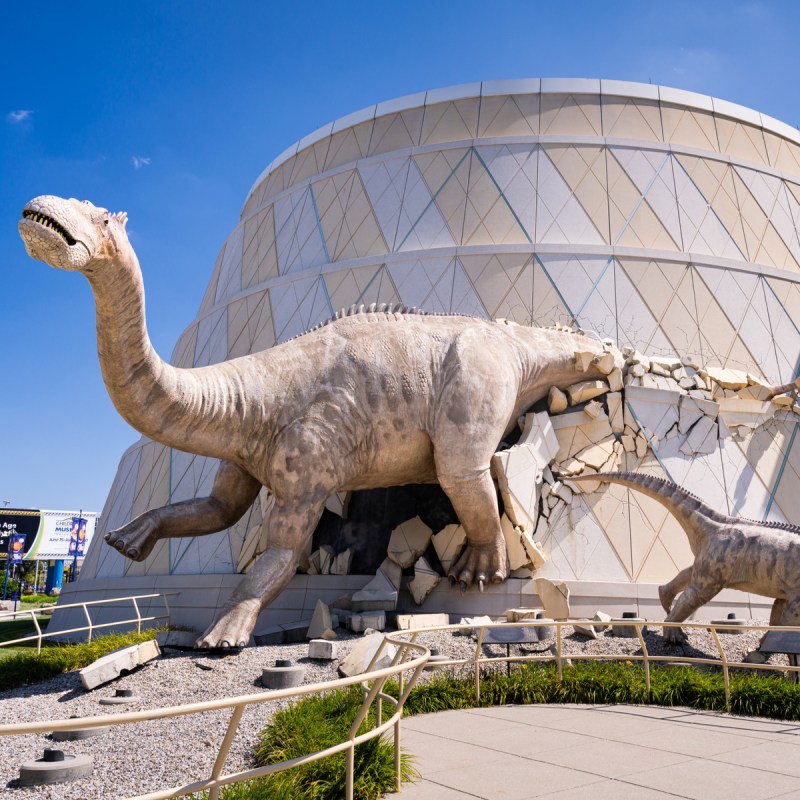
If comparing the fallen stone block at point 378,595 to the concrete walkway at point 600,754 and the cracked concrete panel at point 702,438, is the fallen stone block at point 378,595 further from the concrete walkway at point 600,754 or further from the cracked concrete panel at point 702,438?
the cracked concrete panel at point 702,438

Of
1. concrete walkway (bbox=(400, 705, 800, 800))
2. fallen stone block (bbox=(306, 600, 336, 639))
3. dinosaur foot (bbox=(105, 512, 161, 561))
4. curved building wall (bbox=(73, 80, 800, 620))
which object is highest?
curved building wall (bbox=(73, 80, 800, 620))

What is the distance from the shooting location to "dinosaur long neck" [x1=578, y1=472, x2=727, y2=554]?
9.59 m

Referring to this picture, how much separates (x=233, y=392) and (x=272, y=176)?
1372 cm

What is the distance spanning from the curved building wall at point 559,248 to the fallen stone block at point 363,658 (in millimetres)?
5140

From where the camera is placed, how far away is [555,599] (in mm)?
10570

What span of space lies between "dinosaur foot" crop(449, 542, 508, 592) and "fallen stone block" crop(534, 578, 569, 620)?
3.95 ft

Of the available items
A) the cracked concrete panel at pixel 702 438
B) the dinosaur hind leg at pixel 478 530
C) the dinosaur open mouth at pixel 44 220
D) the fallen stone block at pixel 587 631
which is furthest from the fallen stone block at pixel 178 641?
the cracked concrete panel at pixel 702 438

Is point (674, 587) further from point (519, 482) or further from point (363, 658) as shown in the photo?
point (363, 658)

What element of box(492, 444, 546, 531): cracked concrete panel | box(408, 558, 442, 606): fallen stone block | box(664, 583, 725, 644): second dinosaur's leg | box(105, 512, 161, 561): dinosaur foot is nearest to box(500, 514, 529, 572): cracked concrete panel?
box(492, 444, 546, 531): cracked concrete panel

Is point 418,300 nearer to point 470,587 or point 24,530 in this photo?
point 470,587

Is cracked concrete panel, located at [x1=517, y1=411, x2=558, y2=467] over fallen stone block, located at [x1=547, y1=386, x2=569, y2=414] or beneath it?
beneath

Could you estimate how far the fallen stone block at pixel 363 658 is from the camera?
8.00 metres

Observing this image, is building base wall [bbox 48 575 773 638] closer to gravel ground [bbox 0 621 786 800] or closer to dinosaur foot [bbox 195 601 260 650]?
gravel ground [bbox 0 621 786 800]

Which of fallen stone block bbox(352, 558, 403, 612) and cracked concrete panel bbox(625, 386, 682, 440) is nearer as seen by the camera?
fallen stone block bbox(352, 558, 403, 612)
